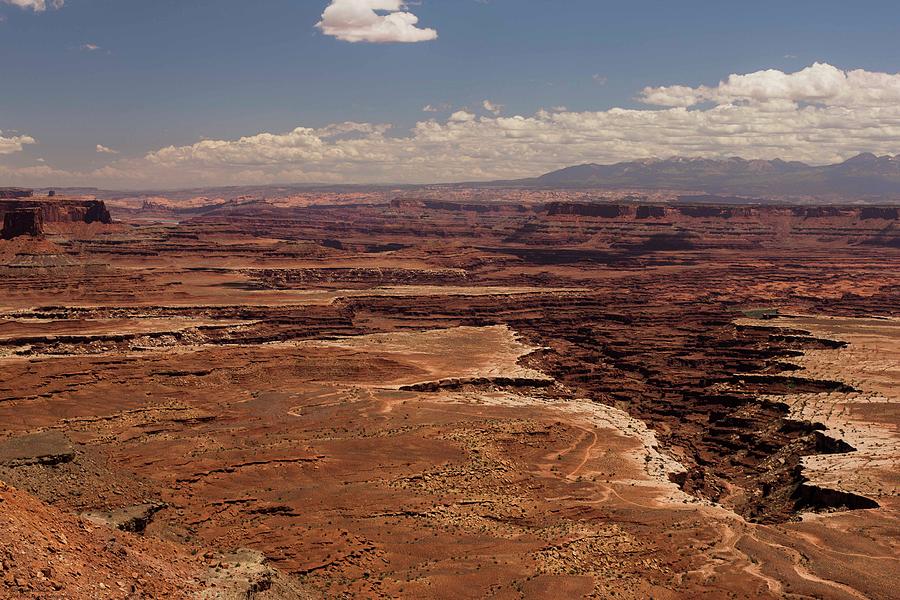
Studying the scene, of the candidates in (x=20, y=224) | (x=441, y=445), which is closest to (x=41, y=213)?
(x=20, y=224)

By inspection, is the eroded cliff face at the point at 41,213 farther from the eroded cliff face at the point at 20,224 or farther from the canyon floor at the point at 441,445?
the canyon floor at the point at 441,445

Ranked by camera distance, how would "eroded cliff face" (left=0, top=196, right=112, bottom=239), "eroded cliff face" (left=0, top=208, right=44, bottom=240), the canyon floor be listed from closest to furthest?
the canyon floor, "eroded cliff face" (left=0, top=208, right=44, bottom=240), "eroded cliff face" (left=0, top=196, right=112, bottom=239)

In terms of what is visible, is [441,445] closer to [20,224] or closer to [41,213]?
A: [20,224]

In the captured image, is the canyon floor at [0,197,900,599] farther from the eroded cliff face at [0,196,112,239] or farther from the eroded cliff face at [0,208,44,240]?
the eroded cliff face at [0,196,112,239]

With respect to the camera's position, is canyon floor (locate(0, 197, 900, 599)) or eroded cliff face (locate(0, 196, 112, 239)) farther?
eroded cliff face (locate(0, 196, 112, 239))

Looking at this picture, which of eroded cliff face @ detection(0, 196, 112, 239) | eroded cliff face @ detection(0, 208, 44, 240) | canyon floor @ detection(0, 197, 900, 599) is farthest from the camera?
eroded cliff face @ detection(0, 196, 112, 239)

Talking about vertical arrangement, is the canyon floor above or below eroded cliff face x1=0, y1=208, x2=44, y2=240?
below

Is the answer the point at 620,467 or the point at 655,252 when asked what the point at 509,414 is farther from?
the point at 655,252

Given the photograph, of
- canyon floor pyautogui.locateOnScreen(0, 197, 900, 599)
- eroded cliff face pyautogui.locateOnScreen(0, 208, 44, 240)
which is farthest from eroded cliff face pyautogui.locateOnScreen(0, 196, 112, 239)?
canyon floor pyautogui.locateOnScreen(0, 197, 900, 599)
